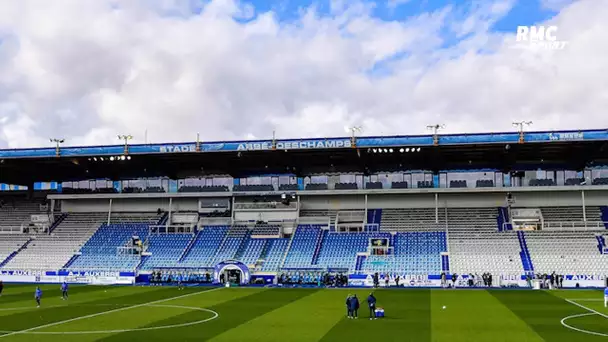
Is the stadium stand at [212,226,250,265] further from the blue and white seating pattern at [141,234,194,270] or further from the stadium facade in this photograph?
the blue and white seating pattern at [141,234,194,270]

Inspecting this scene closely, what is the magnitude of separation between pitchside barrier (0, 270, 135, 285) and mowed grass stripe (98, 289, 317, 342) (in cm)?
1939

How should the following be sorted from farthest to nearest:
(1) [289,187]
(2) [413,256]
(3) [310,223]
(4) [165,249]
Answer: (1) [289,187] < (3) [310,223] < (4) [165,249] < (2) [413,256]

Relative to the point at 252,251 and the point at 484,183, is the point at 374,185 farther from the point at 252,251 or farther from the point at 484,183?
the point at 252,251

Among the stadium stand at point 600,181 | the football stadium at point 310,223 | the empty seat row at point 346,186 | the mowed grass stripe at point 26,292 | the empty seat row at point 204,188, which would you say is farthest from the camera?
the empty seat row at point 204,188

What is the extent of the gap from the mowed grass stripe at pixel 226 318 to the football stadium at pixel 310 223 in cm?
72

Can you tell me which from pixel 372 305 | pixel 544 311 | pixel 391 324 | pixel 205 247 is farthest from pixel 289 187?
pixel 391 324

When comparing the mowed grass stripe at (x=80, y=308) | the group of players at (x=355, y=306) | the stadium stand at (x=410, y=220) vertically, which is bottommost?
the mowed grass stripe at (x=80, y=308)

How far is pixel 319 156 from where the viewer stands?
68.2 metres

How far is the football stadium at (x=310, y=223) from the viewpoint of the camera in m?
53.1

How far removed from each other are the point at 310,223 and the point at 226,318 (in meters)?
37.8

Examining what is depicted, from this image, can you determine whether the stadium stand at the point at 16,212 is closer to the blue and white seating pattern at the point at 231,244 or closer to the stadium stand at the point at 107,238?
the stadium stand at the point at 107,238

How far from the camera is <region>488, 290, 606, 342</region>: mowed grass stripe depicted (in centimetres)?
2654

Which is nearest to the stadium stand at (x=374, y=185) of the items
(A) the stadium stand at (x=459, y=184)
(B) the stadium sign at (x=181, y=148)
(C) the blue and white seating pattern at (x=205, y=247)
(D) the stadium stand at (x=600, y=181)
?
(A) the stadium stand at (x=459, y=184)

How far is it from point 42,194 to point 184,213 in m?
21.2
